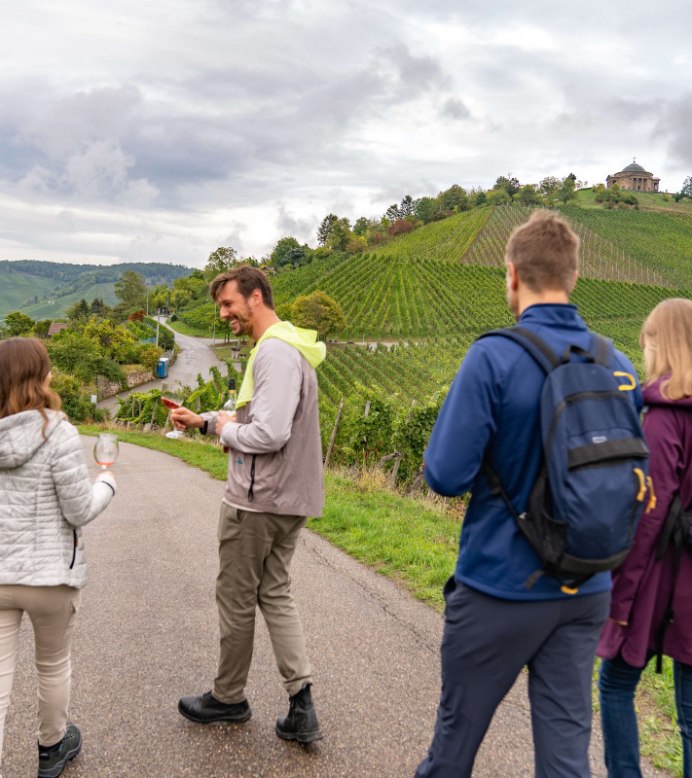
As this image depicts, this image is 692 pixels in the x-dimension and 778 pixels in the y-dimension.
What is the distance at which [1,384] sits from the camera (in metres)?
2.33

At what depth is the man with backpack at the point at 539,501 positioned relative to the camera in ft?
5.74

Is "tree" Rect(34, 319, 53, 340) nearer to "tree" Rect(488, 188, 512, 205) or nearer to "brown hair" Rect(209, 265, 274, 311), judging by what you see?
"brown hair" Rect(209, 265, 274, 311)

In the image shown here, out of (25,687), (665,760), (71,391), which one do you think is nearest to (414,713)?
(665,760)

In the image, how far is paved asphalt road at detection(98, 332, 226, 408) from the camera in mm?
54103

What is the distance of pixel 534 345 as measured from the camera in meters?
1.82

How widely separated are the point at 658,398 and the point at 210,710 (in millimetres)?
2356

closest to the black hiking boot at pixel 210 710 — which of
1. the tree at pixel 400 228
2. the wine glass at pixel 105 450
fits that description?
the wine glass at pixel 105 450

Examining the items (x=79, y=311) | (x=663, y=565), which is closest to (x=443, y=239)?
(x=79, y=311)

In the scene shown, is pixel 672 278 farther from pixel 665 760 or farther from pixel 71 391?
pixel 665 760

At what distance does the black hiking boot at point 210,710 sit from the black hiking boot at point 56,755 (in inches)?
18.9

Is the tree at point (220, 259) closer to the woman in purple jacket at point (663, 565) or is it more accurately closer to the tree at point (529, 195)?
the tree at point (529, 195)

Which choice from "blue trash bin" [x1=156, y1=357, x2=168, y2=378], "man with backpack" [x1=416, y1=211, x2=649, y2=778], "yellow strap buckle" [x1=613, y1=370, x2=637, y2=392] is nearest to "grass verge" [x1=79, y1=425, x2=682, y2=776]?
"man with backpack" [x1=416, y1=211, x2=649, y2=778]

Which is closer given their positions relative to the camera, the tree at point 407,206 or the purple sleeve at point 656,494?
the purple sleeve at point 656,494

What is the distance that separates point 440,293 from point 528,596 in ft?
234
